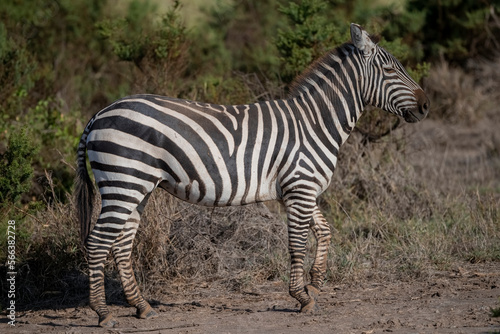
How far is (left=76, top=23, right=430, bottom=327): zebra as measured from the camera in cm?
551

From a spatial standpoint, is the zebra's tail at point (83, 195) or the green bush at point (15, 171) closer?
the zebra's tail at point (83, 195)

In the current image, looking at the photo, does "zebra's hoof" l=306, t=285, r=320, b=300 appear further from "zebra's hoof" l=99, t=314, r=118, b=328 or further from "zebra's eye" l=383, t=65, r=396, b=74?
"zebra's eye" l=383, t=65, r=396, b=74

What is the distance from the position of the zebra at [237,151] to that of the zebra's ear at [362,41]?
0.01 meters

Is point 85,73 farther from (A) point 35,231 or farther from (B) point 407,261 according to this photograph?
(B) point 407,261

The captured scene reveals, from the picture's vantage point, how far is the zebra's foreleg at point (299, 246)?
5749 mm

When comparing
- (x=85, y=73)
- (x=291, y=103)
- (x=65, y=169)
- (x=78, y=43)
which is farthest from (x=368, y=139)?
(x=78, y=43)

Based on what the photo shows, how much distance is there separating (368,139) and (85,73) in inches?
296

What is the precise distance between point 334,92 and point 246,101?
346 centimetres

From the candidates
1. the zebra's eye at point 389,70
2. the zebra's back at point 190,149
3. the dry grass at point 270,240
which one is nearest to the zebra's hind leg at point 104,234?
the zebra's back at point 190,149

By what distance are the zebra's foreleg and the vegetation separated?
0.94 m

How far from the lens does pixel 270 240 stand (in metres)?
7.36

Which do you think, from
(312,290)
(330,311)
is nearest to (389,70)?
(312,290)

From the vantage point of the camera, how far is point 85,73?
14.2 meters

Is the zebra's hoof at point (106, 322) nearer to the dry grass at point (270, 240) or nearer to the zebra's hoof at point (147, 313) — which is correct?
the zebra's hoof at point (147, 313)
